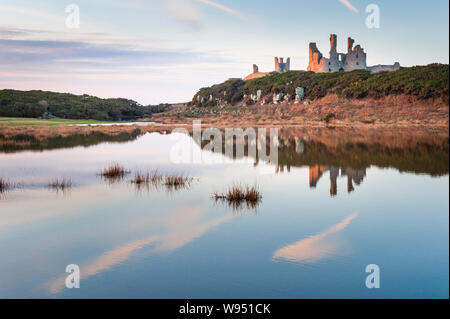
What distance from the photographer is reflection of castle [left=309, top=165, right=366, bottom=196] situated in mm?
16000

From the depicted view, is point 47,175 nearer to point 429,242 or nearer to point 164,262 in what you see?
point 164,262

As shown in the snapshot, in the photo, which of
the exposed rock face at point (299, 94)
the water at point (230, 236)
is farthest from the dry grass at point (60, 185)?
the exposed rock face at point (299, 94)

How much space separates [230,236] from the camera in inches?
378

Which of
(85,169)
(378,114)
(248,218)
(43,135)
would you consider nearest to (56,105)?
(43,135)

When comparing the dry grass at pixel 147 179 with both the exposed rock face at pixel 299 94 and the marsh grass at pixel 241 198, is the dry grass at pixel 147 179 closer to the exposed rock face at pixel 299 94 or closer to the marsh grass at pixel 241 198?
the marsh grass at pixel 241 198

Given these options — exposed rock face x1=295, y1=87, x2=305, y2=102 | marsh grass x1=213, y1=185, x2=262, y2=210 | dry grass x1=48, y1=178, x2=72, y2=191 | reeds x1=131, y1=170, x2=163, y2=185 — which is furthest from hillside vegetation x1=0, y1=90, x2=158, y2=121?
marsh grass x1=213, y1=185, x2=262, y2=210

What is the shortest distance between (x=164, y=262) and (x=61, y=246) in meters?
2.69

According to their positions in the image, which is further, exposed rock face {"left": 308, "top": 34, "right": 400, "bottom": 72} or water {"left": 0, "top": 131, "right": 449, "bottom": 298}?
exposed rock face {"left": 308, "top": 34, "right": 400, "bottom": 72}

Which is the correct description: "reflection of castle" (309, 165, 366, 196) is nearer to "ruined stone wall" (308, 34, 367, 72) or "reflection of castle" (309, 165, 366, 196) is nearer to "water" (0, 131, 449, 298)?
"water" (0, 131, 449, 298)

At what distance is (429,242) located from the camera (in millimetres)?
9133

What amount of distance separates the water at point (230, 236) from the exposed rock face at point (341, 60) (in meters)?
143

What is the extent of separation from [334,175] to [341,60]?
14928 cm

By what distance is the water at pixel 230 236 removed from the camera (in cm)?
691

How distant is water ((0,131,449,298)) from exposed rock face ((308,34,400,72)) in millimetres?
143010
